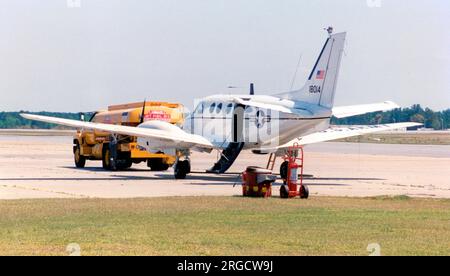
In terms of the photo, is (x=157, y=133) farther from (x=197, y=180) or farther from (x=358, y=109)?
(x=358, y=109)

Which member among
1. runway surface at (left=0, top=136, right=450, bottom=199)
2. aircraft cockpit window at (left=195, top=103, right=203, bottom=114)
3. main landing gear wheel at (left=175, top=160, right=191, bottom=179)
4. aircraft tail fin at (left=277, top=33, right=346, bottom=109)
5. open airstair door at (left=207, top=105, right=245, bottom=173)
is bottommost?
runway surface at (left=0, top=136, right=450, bottom=199)

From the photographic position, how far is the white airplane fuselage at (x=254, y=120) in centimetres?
3556

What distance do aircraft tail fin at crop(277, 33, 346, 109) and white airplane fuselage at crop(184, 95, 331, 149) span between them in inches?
12.4

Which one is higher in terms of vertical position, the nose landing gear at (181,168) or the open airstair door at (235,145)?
the open airstair door at (235,145)

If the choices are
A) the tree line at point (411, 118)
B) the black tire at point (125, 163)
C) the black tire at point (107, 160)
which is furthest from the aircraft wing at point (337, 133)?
the tree line at point (411, 118)

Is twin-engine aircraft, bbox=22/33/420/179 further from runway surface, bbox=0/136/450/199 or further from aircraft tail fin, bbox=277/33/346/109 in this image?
runway surface, bbox=0/136/450/199

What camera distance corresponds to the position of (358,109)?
38344 mm

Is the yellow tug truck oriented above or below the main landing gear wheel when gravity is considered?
above

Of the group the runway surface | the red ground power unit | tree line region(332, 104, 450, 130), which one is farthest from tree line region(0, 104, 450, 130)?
the red ground power unit

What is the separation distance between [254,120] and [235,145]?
1276 millimetres

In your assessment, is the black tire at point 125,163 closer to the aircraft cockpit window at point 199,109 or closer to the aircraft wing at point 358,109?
the aircraft cockpit window at point 199,109

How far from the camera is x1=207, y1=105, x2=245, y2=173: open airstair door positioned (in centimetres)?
3726
